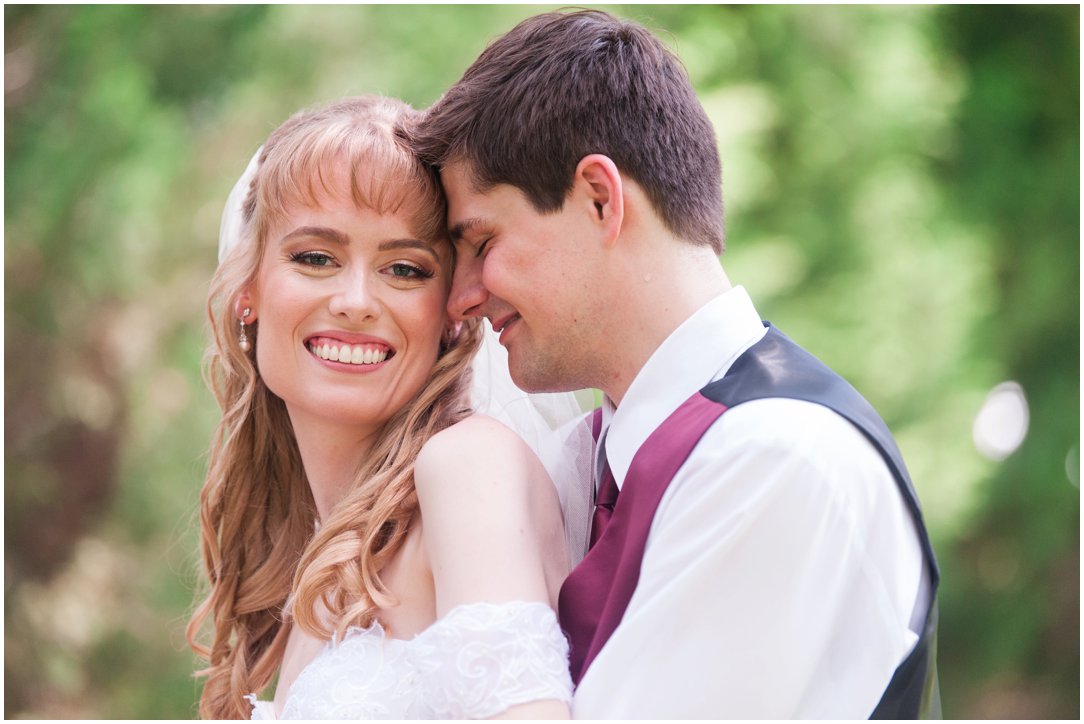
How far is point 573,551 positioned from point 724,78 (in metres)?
4.66

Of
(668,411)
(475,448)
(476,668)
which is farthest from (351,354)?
(476,668)

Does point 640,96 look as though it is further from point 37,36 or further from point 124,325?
point 37,36

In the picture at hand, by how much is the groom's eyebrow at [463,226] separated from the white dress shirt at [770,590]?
0.88m

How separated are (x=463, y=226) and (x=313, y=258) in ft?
1.31

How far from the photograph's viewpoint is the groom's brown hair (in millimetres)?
2592

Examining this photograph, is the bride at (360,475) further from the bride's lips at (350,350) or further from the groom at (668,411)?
the groom at (668,411)

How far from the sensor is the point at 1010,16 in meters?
7.43

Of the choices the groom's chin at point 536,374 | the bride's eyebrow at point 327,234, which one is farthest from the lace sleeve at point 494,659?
the bride's eyebrow at point 327,234

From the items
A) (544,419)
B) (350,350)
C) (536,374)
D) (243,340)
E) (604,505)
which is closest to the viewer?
(604,505)

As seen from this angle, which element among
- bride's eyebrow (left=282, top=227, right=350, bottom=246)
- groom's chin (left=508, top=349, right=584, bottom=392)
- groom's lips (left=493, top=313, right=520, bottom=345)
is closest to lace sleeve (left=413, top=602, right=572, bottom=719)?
groom's chin (left=508, top=349, right=584, bottom=392)

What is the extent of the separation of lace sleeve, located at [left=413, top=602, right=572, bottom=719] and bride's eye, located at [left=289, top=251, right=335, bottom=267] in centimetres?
101

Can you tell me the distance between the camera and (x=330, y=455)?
120 inches

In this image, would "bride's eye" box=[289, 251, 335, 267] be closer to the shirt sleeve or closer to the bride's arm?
the bride's arm

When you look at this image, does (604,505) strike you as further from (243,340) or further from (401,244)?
(243,340)
